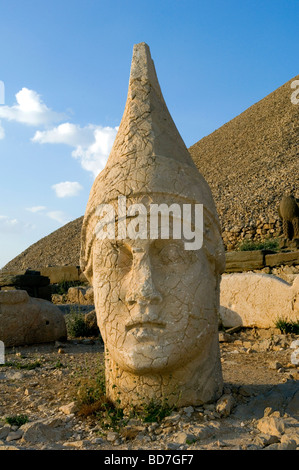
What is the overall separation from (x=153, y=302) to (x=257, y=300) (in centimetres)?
444

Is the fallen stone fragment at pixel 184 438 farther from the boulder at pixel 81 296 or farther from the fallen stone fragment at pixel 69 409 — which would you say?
the boulder at pixel 81 296

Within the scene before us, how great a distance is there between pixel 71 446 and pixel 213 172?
144 feet

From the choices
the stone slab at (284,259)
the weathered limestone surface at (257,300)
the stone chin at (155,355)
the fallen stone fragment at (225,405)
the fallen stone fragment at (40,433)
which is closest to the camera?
the fallen stone fragment at (40,433)

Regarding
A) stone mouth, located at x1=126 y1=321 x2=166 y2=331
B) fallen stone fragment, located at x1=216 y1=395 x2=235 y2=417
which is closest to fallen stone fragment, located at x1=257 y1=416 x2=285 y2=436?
fallen stone fragment, located at x1=216 y1=395 x2=235 y2=417

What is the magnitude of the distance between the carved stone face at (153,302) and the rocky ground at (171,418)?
1.54ft

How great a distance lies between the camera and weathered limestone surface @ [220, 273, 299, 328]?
720cm

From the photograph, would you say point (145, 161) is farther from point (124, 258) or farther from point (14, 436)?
point (14, 436)

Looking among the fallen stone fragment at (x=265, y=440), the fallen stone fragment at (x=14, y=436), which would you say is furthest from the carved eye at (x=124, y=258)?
the fallen stone fragment at (x=265, y=440)

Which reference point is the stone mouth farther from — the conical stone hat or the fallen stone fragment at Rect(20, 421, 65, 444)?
the fallen stone fragment at Rect(20, 421, 65, 444)

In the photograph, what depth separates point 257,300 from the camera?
7.54m

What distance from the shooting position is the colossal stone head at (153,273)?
11.5 ft

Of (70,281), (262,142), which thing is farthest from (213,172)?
(70,281)

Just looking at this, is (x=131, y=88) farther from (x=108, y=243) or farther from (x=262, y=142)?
(x=262, y=142)

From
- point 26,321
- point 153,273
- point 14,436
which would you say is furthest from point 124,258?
point 26,321
